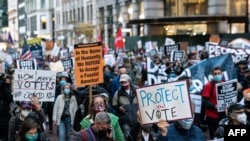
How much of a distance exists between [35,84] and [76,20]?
65.0 meters

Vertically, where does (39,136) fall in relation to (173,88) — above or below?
below

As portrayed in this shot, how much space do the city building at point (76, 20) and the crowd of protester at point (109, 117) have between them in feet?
168

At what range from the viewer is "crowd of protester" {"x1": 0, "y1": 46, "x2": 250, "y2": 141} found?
25.2 ft

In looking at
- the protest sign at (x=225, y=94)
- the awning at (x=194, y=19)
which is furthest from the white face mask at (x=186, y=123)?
the awning at (x=194, y=19)

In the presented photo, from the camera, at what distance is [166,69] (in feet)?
62.4

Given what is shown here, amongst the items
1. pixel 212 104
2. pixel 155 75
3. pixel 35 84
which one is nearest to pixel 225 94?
pixel 212 104

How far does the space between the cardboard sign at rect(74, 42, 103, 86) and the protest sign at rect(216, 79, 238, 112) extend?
2855mm

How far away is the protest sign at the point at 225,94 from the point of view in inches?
429

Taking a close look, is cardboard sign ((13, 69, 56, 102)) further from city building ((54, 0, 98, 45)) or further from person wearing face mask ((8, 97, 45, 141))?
city building ((54, 0, 98, 45))

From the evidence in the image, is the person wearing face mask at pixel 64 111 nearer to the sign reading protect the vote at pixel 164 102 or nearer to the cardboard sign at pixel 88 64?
the cardboard sign at pixel 88 64

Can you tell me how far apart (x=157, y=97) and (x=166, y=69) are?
1070cm

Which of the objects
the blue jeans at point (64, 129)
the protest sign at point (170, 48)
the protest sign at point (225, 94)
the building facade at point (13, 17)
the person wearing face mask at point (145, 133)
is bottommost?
the blue jeans at point (64, 129)

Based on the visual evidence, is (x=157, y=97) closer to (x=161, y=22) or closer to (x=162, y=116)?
(x=162, y=116)

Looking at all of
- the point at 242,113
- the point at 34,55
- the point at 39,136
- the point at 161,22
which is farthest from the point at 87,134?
the point at 161,22
